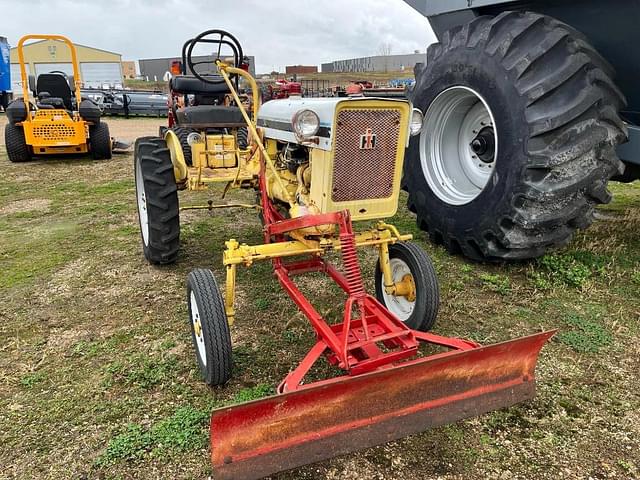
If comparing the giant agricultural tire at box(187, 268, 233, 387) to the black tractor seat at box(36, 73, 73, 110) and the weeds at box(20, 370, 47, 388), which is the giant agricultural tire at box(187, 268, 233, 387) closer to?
the weeds at box(20, 370, 47, 388)

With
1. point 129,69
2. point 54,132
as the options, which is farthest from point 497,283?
point 129,69

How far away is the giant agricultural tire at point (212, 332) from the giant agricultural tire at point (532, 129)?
215 centimetres

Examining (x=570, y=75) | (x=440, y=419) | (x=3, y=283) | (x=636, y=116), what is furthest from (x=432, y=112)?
(x=3, y=283)

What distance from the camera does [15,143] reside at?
9117 millimetres

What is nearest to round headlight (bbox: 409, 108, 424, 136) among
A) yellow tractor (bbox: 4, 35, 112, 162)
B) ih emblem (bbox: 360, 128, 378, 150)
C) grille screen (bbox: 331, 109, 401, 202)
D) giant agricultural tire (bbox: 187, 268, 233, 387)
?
grille screen (bbox: 331, 109, 401, 202)

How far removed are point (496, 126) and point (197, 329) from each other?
8.11 feet

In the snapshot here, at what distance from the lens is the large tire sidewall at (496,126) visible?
3489 mm

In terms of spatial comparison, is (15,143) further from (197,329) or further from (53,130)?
(197,329)

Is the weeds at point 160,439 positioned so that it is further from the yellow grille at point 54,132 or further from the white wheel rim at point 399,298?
the yellow grille at point 54,132

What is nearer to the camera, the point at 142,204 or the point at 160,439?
the point at 160,439

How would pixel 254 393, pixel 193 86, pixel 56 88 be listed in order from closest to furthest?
pixel 254 393 < pixel 193 86 < pixel 56 88

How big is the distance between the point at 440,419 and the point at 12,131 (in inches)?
373

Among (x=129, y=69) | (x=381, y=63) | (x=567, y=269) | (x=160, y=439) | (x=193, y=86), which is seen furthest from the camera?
(x=129, y=69)

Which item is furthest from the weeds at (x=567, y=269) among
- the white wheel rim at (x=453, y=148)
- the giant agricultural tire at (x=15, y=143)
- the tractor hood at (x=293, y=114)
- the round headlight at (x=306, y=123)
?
the giant agricultural tire at (x=15, y=143)
